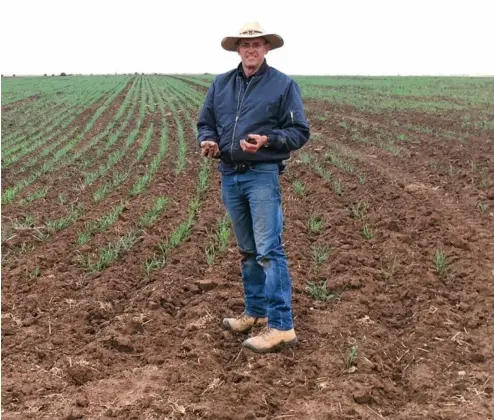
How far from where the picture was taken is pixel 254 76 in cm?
367

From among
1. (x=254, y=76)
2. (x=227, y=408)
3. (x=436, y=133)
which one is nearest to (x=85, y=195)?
(x=254, y=76)

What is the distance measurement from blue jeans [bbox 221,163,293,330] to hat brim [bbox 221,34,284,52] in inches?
31.2

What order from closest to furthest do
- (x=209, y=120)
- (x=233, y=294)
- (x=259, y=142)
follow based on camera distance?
(x=259, y=142), (x=209, y=120), (x=233, y=294)

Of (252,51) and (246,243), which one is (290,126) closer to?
(252,51)

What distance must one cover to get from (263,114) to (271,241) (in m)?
0.83

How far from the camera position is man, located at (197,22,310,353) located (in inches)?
143

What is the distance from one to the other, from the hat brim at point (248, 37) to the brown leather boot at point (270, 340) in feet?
6.24

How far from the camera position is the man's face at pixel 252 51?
3635mm

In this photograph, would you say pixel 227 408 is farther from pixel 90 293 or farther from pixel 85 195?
pixel 85 195

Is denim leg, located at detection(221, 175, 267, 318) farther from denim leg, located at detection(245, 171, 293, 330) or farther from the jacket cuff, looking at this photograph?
the jacket cuff

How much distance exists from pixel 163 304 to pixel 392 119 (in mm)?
15040

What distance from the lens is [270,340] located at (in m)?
3.77

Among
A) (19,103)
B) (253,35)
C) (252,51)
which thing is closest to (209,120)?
(252,51)

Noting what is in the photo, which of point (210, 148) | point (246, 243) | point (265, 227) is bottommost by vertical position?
point (246, 243)
